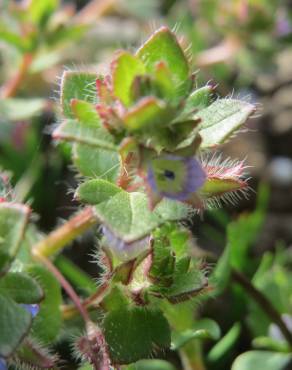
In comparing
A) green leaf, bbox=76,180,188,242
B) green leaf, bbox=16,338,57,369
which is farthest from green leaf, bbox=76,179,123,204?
green leaf, bbox=16,338,57,369

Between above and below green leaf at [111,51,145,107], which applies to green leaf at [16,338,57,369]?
below

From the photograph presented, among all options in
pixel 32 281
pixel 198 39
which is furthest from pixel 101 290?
pixel 198 39

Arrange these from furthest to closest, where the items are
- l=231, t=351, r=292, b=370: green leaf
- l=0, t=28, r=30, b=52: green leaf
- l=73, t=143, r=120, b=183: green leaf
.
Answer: l=0, t=28, r=30, b=52: green leaf < l=231, t=351, r=292, b=370: green leaf < l=73, t=143, r=120, b=183: green leaf

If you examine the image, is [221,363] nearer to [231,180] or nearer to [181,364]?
[181,364]

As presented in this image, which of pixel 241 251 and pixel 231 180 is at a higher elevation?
pixel 231 180

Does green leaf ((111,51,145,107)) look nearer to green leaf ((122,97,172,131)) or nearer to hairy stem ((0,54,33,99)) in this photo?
green leaf ((122,97,172,131))

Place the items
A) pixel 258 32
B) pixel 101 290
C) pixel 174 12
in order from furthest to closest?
pixel 174 12
pixel 258 32
pixel 101 290
